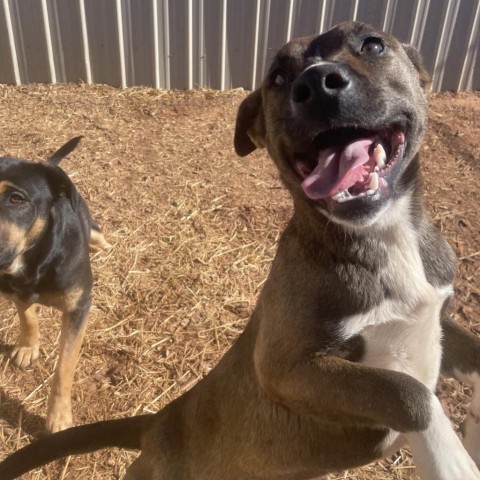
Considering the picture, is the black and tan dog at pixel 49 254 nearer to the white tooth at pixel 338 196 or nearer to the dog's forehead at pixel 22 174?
the dog's forehead at pixel 22 174

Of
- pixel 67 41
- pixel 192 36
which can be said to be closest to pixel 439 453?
pixel 192 36

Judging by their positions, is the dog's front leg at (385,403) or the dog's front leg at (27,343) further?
the dog's front leg at (27,343)

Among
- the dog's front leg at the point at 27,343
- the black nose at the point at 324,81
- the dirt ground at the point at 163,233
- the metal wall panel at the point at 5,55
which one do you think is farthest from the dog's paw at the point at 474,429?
the metal wall panel at the point at 5,55

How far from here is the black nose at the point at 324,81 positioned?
2.31 m

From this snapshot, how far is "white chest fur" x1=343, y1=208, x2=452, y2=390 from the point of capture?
8.03 ft

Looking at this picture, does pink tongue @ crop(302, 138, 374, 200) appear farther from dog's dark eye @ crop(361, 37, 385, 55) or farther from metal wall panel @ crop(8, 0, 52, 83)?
metal wall panel @ crop(8, 0, 52, 83)

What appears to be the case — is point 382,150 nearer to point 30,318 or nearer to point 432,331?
point 432,331

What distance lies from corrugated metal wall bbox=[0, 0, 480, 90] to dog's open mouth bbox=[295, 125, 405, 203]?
4.90 meters

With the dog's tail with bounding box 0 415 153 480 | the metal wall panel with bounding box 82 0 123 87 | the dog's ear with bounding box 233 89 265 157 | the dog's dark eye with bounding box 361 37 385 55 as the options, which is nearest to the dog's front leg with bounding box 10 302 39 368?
the dog's tail with bounding box 0 415 153 480

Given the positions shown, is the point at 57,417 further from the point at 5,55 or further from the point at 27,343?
the point at 5,55

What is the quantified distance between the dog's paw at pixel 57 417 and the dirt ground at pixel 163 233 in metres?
0.13

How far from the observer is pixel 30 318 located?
13.7ft

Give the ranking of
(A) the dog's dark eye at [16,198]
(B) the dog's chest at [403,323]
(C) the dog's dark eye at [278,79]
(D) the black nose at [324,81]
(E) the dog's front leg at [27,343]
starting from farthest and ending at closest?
1. (E) the dog's front leg at [27,343]
2. (A) the dog's dark eye at [16,198]
3. (C) the dog's dark eye at [278,79]
4. (B) the dog's chest at [403,323]
5. (D) the black nose at [324,81]

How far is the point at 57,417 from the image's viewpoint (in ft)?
12.6
